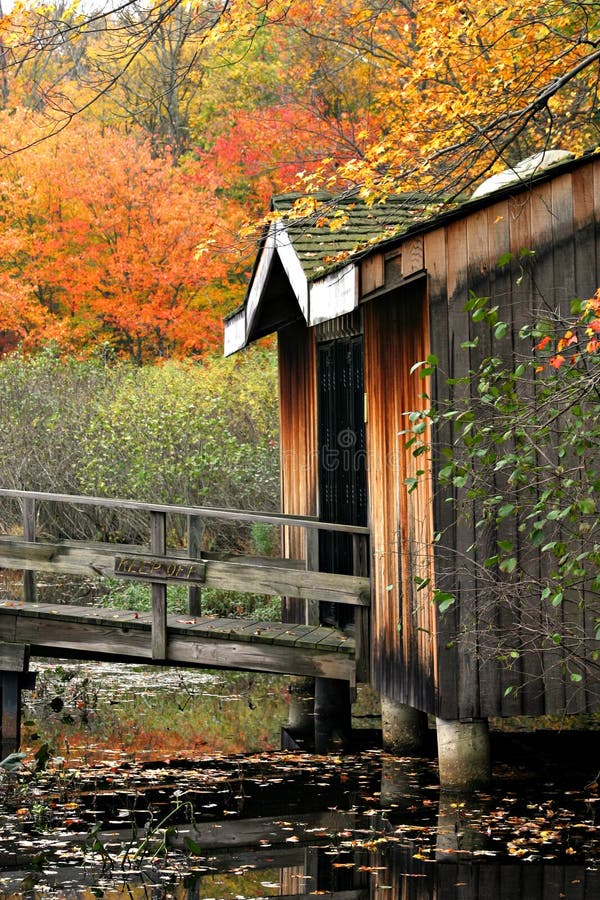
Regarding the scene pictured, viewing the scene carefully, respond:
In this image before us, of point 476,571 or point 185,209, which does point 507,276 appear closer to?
point 476,571

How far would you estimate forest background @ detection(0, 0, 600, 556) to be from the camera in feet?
55.7

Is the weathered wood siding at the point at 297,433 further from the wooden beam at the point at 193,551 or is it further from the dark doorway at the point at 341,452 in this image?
the wooden beam at the point at 193,551

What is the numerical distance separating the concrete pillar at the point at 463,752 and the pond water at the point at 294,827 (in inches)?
5.0

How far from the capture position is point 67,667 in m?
14.5

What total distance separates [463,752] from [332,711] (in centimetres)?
277

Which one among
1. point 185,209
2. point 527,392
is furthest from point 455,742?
point 185,209

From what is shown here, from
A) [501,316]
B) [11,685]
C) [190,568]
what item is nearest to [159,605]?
[190,568]

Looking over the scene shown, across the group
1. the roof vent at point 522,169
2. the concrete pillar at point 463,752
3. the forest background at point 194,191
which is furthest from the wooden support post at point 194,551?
the roof vent at point 522,169

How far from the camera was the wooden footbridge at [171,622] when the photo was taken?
9867 millimetres

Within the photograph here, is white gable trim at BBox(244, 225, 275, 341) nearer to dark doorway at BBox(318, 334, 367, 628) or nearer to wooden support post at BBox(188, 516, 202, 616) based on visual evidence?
dark doorway at BBox(318, 334, 367, 628)

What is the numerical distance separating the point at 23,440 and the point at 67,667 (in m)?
7.20

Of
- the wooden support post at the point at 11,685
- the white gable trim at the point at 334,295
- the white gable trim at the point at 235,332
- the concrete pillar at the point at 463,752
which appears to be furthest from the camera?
the white gable trim at the point at 235,332

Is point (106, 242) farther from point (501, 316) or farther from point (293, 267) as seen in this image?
point (501, 316)

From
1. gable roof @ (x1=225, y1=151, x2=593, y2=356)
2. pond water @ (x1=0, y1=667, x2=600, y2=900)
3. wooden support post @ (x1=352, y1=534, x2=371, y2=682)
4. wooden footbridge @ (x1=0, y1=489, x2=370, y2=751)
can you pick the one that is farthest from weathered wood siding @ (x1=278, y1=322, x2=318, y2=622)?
pond water @ (x1=0, y1=667, x2=600, y2=900)
